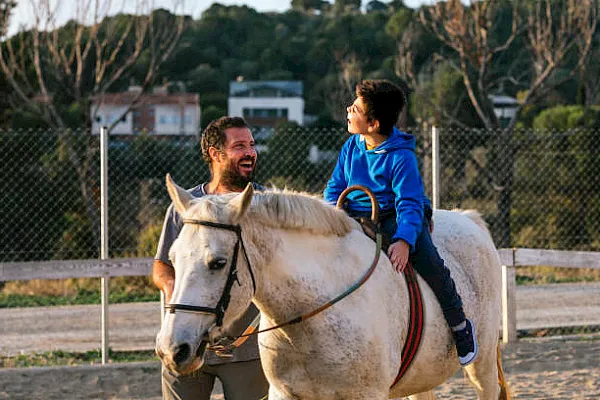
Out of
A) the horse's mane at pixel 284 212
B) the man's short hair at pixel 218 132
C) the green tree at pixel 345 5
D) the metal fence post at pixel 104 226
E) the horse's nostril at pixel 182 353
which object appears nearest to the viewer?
the horse's nostril at pixel 182 353

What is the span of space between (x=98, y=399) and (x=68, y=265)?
4.42 feet

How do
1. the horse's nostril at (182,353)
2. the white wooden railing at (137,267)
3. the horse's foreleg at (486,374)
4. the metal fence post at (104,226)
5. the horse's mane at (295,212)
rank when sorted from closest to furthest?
the horse's nostril at (182,353) → the horse's mane at (295,212) → the horse's foreleg at (486,374) → the white wooden railing at (137,267) → the metal fence post at (104,226)

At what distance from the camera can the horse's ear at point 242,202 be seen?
10.3 feet

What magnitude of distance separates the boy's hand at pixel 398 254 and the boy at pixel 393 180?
84 millimetres

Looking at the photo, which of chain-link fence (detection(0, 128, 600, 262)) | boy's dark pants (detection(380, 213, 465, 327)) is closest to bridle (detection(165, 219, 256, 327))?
boy's dark pants (detection(380, 213, 465, 327))

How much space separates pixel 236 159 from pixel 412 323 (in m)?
1.09

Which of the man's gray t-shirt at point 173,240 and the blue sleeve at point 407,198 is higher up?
the blue sleeve at point 407,198

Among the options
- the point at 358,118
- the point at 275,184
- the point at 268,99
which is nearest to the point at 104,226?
the point at 275,184

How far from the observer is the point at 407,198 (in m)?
3.92

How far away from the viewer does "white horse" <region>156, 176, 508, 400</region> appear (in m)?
3.07

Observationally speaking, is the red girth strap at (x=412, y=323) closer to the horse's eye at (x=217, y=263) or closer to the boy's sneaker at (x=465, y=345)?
the boy's sneaker at (x=465, y=345)

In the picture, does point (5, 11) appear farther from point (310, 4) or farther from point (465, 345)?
point (310, 4)

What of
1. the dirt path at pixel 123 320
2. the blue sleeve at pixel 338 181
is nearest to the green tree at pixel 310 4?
the dirt path at pixel 123 320

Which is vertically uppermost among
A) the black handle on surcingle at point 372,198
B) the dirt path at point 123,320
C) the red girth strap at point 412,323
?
the black handle on surcingle at point 372,198
